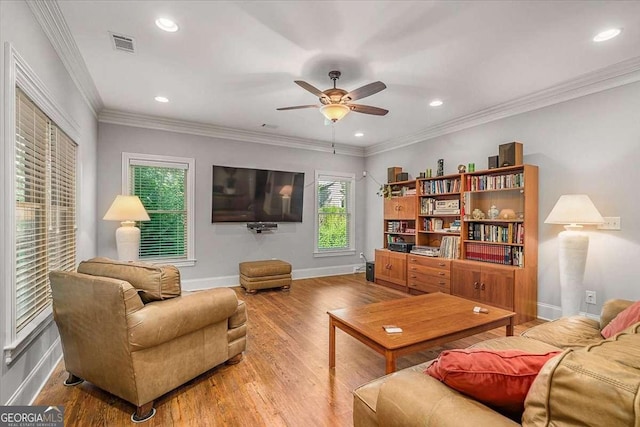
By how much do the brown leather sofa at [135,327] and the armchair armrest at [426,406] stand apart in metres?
1.41

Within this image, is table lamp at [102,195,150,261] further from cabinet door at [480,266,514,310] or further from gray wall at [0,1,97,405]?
cabinet door at [480,266,514,310]

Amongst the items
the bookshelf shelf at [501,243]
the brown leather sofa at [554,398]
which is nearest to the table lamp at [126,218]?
the brown leather sofa at [554,398]

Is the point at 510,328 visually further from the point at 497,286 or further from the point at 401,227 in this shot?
the point at 401,227

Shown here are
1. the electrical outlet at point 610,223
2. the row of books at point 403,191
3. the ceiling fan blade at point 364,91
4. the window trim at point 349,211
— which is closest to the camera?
the ceiling fan blade at point 364,91

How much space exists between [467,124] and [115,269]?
15.4ft

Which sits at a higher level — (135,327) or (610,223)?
(610,223)

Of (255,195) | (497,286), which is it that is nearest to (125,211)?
(255,195)

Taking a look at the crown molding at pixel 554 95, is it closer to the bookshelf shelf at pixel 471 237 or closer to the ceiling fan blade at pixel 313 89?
the bookshelf shelf at pixel 471 237

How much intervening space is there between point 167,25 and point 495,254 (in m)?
4.27

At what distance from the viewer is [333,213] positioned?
6336 millimetres

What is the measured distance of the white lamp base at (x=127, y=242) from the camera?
3.80m

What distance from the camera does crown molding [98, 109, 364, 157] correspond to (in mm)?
4441

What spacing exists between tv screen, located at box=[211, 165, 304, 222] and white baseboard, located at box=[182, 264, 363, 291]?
989 millimetres

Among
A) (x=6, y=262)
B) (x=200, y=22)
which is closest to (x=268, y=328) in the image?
(x=6, y=262)
